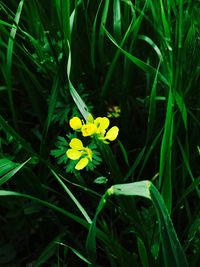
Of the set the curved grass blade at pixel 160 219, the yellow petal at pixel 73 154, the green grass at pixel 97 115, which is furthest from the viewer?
the green grass at pixel 97 115

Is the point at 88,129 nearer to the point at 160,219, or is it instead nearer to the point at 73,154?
the point at 73,154

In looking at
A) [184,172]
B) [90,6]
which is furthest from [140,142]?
[90,6]

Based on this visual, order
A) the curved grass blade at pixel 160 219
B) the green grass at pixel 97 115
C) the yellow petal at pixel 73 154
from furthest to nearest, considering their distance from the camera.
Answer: the green grass at pixel 97 115 < the yellow petal at pixel 73 154 < the curved grass blade at pixel 160 219

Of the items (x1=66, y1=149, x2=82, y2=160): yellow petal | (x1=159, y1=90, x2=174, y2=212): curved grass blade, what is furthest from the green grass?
(x1=66, y1=149, x2=82, y2=160): yellow petal

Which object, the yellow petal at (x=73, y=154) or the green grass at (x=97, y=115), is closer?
the yellow petal at (x=73, y=154)

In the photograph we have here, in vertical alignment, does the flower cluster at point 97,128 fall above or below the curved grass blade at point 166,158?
above

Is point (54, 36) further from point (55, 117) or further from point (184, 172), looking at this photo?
point (184, 172)

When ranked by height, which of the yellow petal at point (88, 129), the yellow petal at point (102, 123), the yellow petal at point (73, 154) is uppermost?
the yellow petal at point (88, 129)

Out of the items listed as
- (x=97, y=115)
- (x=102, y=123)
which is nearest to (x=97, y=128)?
(x=102, y=123)

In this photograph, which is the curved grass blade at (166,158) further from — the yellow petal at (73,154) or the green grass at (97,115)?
the yellow petal at (73,154)

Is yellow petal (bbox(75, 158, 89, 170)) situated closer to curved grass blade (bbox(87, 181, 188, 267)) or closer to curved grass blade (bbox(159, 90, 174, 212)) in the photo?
curved grass blade (bbox(87, 181, 188, 267))

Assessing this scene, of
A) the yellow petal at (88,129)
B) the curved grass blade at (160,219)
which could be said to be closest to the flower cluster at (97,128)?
the yellow petal at (88,129)
